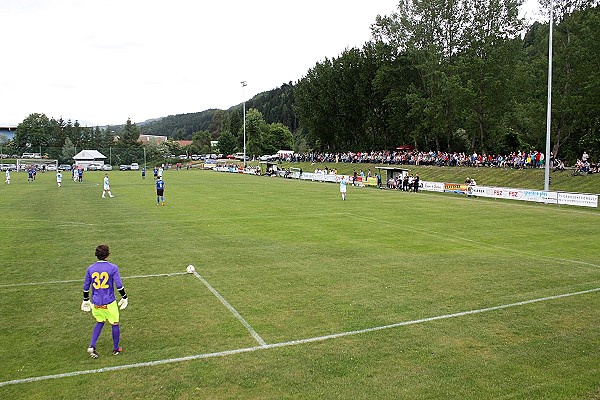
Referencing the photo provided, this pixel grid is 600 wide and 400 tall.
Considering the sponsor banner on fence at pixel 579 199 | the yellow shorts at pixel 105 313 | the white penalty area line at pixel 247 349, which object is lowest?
the white penalty area line at pixel 247 349

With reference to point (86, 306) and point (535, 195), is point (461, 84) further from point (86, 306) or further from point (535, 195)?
point (86, 306)

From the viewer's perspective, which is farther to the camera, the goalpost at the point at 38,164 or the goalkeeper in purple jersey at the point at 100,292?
the goalpost at the point at 38,164

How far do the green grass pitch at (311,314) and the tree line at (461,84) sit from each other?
98.1 ft

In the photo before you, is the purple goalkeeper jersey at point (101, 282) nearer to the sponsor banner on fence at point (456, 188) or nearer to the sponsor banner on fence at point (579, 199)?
the sponsor banner on fence at point (579, 199)

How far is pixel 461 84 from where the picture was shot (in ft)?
179

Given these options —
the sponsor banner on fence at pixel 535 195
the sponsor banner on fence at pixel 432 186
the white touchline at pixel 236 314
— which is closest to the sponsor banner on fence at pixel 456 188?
the sponsor banner on fence at pixel 535 195

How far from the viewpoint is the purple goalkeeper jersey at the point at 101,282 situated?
7.92 metres

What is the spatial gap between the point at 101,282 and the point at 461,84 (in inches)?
2093

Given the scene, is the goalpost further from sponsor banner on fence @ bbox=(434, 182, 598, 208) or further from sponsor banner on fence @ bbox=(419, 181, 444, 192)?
sponsor banner on fence @ bbox=(434, 182, 598, 208)

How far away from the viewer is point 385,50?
69.9 metres

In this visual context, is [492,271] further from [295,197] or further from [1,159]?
[1,159]

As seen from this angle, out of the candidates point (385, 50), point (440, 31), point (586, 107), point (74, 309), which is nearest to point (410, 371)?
point (74, 309)

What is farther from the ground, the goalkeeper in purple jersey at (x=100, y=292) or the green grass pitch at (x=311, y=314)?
the goalkeeper in purple jersey at (x=100, y=292)

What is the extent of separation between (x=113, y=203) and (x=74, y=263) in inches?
717
